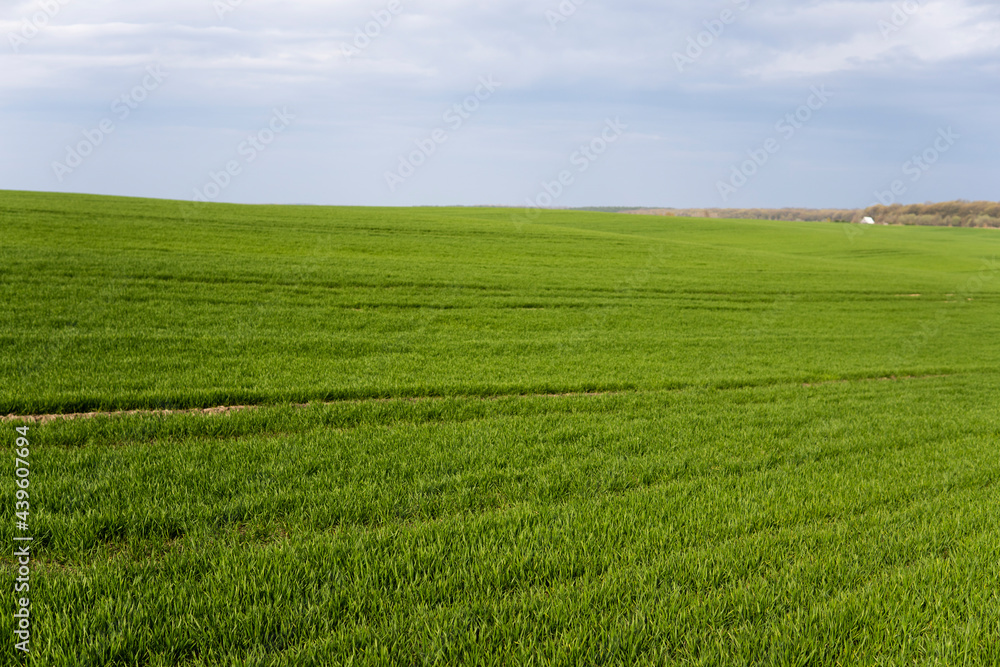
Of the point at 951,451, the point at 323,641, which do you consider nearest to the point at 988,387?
the point at 951,451

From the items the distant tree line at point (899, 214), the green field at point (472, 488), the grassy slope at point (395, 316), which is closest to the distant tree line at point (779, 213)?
the distant tree line at point (899, 214)

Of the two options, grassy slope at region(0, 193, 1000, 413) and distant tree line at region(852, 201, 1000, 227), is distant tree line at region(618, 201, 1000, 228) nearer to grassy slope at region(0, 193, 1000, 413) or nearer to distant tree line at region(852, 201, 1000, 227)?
distant tree line at region(852, 201, 1000, 227)

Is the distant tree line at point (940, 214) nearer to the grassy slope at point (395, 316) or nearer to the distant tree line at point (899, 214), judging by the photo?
the distant tree line at point (899, 214)

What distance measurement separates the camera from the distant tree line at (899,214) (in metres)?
117

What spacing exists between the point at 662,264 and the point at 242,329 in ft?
92.5

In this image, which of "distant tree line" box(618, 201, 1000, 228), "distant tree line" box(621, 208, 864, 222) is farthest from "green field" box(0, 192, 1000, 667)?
"distant tree line" box(621, 208, 864, 222)

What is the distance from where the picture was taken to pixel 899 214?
414ft

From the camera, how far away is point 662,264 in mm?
37219

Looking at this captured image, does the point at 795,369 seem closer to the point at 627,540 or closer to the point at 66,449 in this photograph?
the point at 627,540

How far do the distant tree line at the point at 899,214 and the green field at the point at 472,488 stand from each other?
103 meters

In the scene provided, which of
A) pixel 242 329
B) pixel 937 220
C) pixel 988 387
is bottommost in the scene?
pixel 988 387

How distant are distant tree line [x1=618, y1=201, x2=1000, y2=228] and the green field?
10348cm

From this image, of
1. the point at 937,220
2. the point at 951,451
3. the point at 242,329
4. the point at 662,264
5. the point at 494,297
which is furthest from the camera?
the point at 937,220

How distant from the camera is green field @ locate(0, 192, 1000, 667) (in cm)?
400
